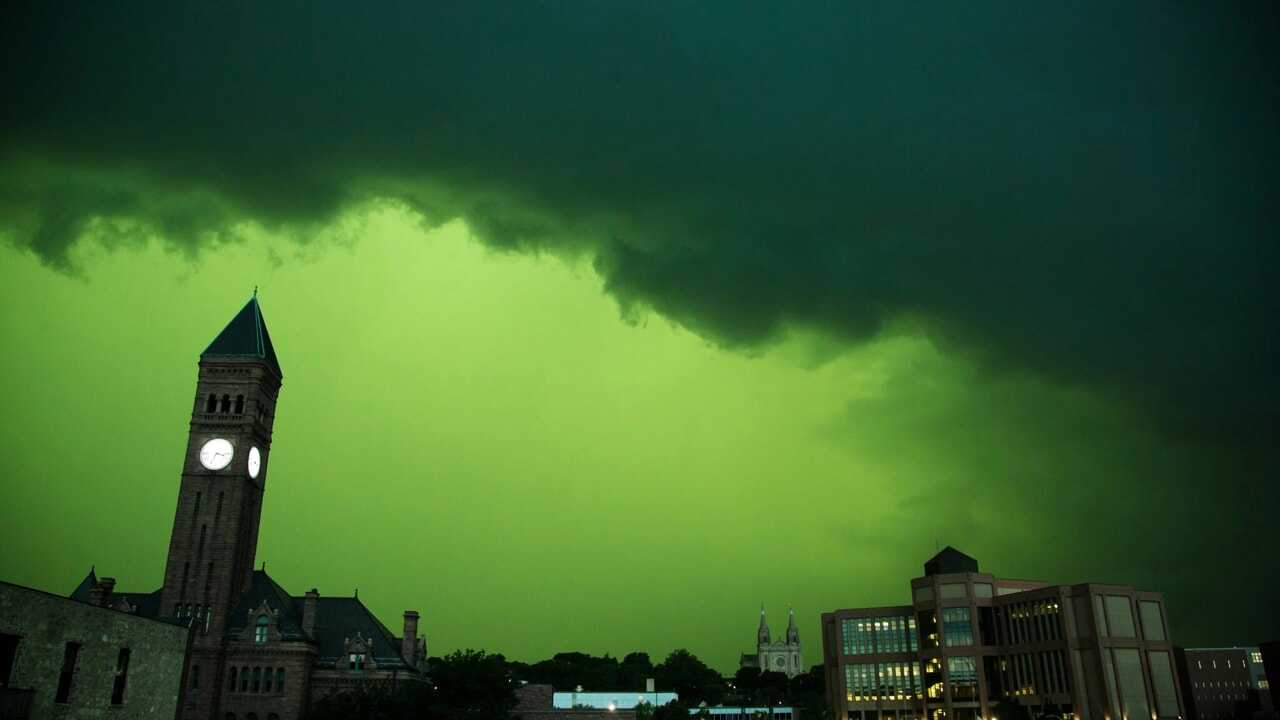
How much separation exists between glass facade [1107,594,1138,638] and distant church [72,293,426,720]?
97.9m

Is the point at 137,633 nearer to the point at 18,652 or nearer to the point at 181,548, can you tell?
the point at 18,652

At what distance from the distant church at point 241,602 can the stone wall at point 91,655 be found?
41.1m

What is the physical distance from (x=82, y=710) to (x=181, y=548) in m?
57.1

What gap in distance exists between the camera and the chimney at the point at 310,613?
99438 millimetres

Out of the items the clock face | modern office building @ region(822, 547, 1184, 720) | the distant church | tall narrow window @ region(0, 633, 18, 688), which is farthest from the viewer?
modern office building @ region(822, 547, 1184, 720)

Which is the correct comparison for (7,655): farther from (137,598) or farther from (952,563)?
(952,563)

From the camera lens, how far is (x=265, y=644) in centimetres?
9631

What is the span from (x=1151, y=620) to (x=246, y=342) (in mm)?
133679

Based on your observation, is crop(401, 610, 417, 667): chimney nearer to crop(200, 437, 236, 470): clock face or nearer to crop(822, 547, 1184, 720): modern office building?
crop(200, 437, 236, 470): clock face

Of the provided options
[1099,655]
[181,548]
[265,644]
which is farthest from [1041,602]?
[181,548]

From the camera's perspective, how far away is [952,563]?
156375 millimetres

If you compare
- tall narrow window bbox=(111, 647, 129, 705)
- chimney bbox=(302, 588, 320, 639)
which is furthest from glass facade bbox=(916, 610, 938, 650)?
tall narrow window bbox=(111, 647, 129, 705)

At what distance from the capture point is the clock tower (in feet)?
322

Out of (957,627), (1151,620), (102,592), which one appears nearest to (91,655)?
(102,592)
